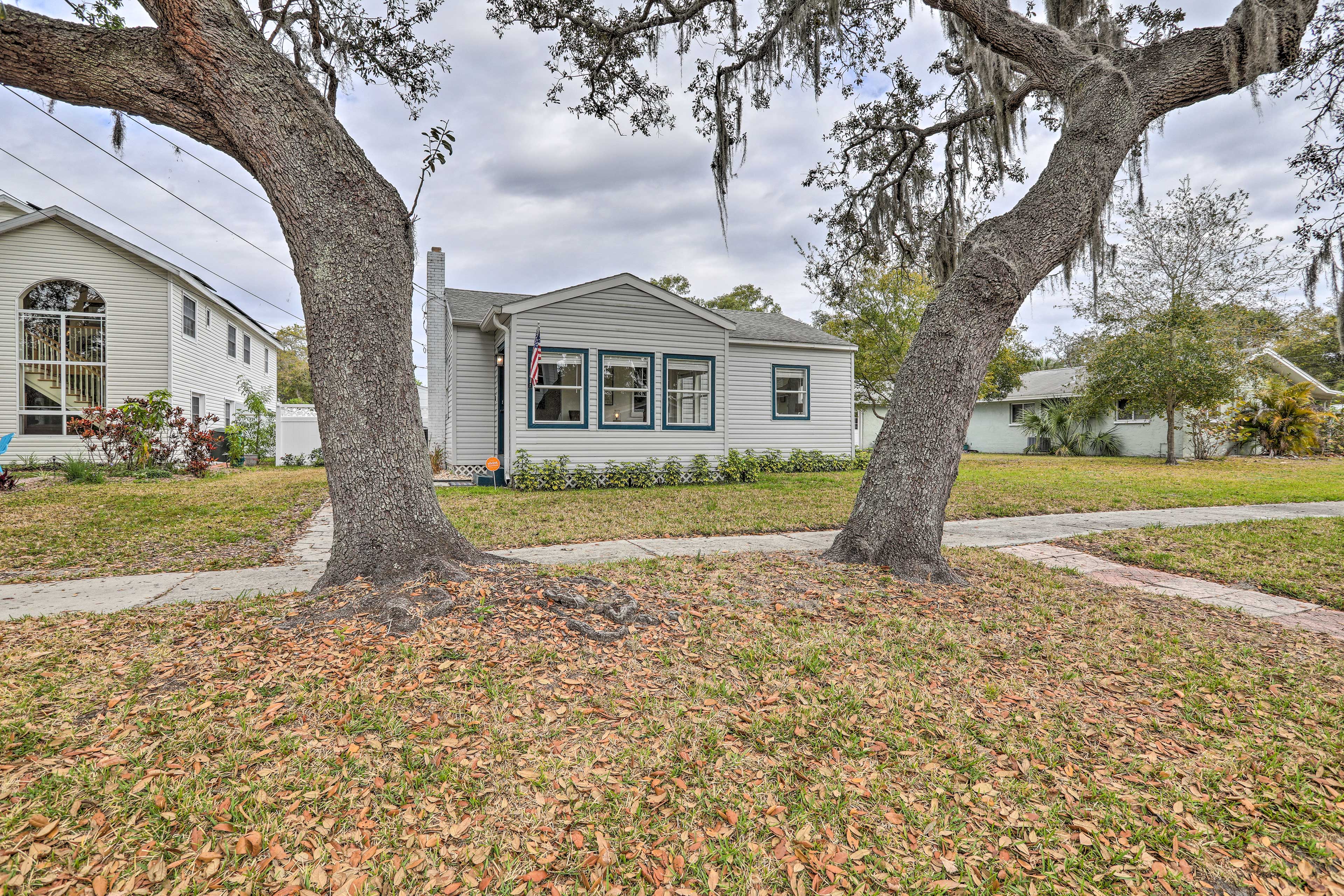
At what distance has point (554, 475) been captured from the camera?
10.8 meters

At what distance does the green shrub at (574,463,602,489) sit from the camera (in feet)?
36.0

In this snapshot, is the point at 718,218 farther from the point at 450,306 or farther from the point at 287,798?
the point at 450,306

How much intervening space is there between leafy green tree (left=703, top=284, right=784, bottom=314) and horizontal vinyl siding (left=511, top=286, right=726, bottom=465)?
2107 centimetres

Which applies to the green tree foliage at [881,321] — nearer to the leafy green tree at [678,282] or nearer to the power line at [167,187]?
the leafy green tree at [678,282]

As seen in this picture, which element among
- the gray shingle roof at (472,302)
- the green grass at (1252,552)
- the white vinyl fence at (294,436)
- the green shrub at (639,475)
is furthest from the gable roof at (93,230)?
the green grass at (1252,552)

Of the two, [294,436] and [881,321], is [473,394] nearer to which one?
[294,436]

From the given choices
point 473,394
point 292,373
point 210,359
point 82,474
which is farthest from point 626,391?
point 292,373

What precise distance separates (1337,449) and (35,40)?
3033cm

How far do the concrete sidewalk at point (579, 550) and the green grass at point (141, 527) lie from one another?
326 millimetres

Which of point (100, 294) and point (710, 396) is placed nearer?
point (710, 396)

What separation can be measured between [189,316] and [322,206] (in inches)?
613

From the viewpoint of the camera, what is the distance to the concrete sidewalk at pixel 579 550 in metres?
4.01

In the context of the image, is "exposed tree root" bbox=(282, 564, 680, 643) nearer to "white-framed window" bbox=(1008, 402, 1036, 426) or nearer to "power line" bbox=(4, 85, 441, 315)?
"power line" bbox=(4, 85, 441, 315)

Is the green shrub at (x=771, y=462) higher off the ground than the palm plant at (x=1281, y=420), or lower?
lower
